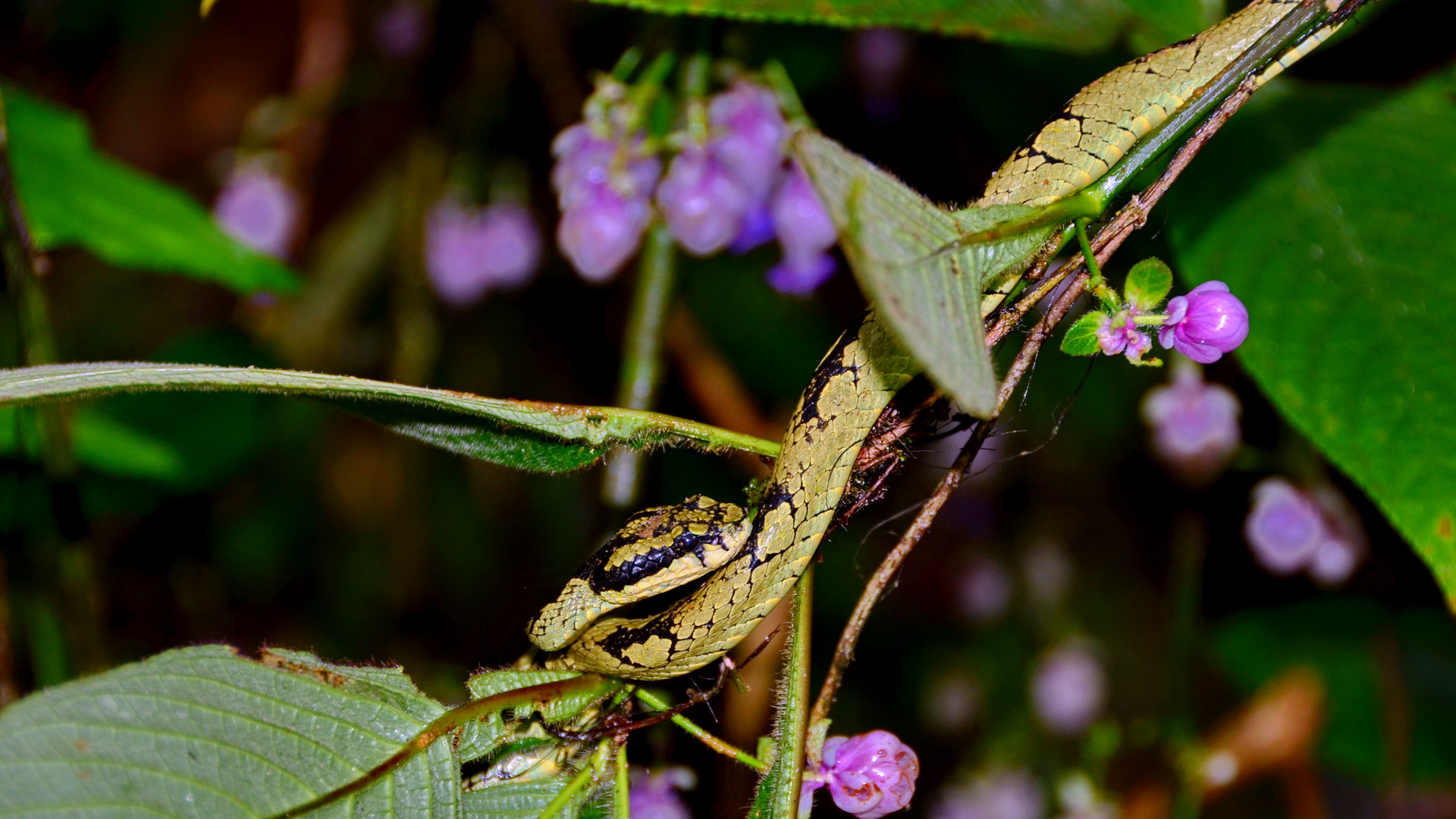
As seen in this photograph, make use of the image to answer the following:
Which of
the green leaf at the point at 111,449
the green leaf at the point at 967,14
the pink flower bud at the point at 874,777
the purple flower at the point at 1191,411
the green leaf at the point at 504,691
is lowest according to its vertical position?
the pink flower bud at the point at 874,777

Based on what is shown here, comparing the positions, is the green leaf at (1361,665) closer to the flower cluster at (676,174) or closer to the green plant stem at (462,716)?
the flower cluster at (676,174)

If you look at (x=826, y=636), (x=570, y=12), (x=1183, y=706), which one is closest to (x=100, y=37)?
(x=570, y=12)

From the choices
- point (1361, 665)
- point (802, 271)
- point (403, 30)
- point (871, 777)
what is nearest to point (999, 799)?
point (1361, 665)

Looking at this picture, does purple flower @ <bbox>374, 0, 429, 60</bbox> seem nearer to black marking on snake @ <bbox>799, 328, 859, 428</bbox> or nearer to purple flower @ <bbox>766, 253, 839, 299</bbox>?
purple flower @ <bbox>766, 253, 839, 299</bbox>

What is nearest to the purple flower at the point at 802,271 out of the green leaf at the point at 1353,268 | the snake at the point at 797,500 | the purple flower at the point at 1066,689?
the green leaf at the point at 1353,268

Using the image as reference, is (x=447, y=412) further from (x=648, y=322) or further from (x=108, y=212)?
(x=108, y=212)

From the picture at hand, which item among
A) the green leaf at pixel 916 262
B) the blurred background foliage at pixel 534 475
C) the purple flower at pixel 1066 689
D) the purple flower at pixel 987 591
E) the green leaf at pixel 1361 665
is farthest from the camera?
the purple flower at pixel 987 591

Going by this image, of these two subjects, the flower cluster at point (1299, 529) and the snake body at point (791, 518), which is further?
the flower cluster at point (1299, 529)
